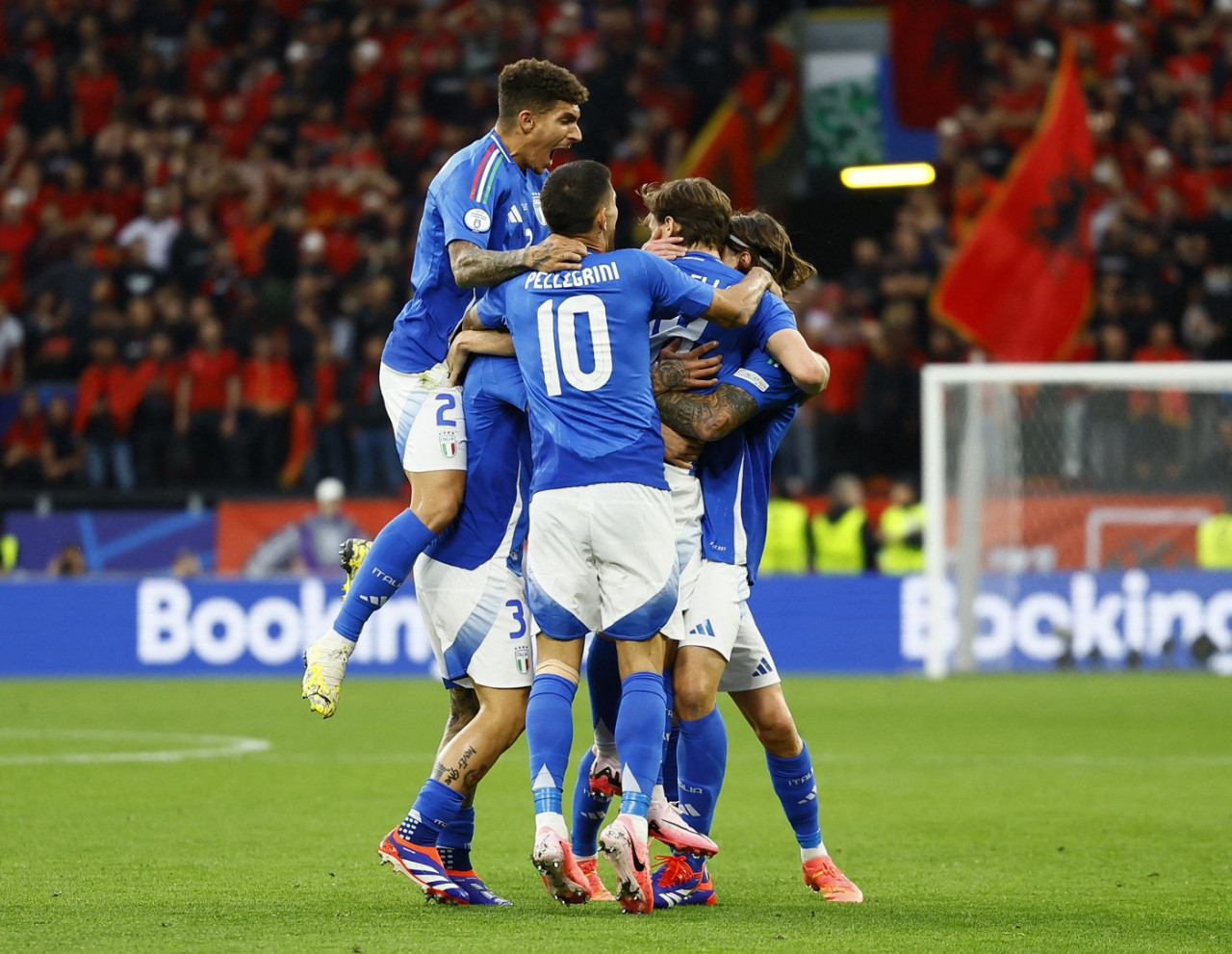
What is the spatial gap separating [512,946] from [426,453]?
5.74ft

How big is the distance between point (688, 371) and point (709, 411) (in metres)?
0.16

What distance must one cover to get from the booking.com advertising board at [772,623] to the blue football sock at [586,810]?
9964 mm

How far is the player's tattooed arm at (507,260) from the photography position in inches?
217

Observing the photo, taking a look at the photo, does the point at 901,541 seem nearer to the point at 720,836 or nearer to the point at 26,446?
the point at 26,446

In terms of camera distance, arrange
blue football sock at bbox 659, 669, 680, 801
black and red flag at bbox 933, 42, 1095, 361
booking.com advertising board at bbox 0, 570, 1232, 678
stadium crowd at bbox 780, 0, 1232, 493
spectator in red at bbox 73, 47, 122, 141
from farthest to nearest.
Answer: spectator in red at bbox 73, 47, 122, 141 → black and red flag at bbox 933, 42, 1095, 361 → stadium crowd at bbox 780, 0, 1232, 493 → booking.com advertising board at bbox 0, 570, 1232, 678 → blue football sock at bbox 659, 669, 680, 801

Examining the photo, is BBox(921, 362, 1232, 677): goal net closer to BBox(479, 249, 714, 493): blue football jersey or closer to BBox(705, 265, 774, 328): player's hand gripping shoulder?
BBox(705, 265, 774, 328): player's hand gripping shoulder

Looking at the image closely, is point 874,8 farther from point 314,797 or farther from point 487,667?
point 487,667

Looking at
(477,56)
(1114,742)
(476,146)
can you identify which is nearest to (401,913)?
(476,146)

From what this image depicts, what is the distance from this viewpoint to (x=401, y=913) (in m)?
5.39

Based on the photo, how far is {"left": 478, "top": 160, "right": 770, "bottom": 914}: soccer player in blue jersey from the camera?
17.8 feet

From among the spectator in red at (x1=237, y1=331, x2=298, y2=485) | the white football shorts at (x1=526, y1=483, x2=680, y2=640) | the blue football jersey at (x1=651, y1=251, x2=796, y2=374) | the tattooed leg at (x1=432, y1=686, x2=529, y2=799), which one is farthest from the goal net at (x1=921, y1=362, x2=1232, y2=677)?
the white football shorts at (x1=526, y1=483, x2=680, y2=640)

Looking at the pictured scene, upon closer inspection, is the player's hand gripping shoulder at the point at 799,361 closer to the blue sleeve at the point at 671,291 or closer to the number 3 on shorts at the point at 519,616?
the blue sleeve at the point at 671,291

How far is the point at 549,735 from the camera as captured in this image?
541 centimetres

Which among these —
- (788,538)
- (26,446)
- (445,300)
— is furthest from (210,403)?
(445,300)
